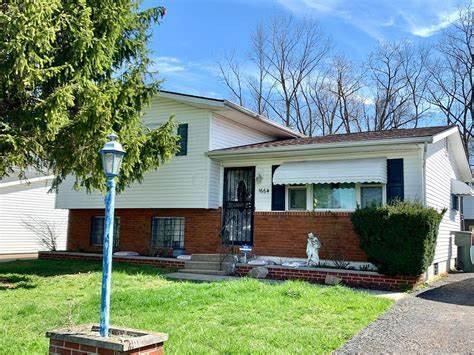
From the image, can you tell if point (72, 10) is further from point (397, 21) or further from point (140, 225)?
point (397, 21)

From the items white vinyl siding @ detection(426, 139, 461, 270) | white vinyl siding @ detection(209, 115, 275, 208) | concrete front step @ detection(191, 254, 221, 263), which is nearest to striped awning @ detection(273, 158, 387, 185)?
white vinyl siding @ detection(426, 139, 461, 270)

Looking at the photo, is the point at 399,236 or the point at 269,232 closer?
the point at 399,236

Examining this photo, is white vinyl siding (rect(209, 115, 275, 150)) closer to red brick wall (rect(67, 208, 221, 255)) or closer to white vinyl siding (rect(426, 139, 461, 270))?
red brick wall (rect(67, 208, 221, 255))

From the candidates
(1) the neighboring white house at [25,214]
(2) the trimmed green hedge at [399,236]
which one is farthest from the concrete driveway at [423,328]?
(1) the neighboring white house at [25,214]

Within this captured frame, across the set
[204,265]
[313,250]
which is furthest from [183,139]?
[313,250]

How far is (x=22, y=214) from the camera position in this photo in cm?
2489

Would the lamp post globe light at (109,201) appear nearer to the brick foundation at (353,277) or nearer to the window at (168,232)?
the brick foundation at (353,277)

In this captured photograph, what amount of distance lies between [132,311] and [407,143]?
28.5 feet

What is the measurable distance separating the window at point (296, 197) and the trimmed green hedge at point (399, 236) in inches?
125

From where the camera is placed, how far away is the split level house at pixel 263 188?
45.8 feet

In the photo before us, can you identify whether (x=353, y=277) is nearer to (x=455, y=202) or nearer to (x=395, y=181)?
(x=395, y=181)

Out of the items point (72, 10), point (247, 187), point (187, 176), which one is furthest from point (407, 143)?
point (72, 10)

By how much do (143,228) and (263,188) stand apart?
17.9ft

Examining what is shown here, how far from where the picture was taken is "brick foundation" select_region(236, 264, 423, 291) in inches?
476
